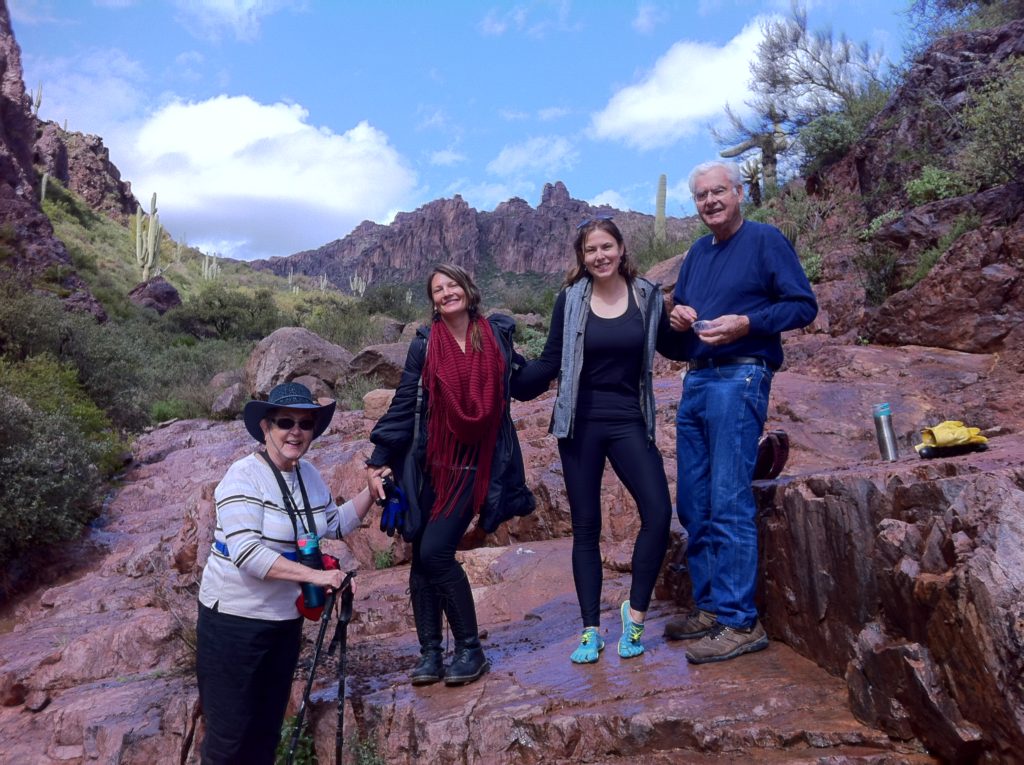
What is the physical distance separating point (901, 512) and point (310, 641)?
363 centimetres

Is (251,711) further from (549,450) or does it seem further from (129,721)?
(549,450)

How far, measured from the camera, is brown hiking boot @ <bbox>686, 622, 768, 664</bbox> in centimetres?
328

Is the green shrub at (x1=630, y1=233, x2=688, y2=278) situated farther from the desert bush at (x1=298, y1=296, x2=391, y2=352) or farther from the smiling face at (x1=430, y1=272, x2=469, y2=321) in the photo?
the smiling face at (x1=430, y1=272, x2=469, y2=321)

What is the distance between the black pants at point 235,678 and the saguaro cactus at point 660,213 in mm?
16131

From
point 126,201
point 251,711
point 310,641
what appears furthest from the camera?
point 126,201

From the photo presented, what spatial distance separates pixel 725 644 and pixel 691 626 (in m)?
0.33

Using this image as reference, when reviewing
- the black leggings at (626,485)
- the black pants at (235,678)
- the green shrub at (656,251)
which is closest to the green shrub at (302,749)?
the black pants at (235,678)

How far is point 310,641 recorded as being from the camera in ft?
16.4

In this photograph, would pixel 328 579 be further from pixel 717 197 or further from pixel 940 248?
pixel 940 248

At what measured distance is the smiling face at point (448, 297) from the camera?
3480 mm

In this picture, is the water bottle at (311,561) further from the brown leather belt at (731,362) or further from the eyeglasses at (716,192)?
the eyeglasses at (716,192)

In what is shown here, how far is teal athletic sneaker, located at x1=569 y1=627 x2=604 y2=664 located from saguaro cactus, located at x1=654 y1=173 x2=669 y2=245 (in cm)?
1534

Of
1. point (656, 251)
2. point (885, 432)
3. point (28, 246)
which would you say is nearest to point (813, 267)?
point (656, 251)

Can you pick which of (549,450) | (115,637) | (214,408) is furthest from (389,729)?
(214,408)
